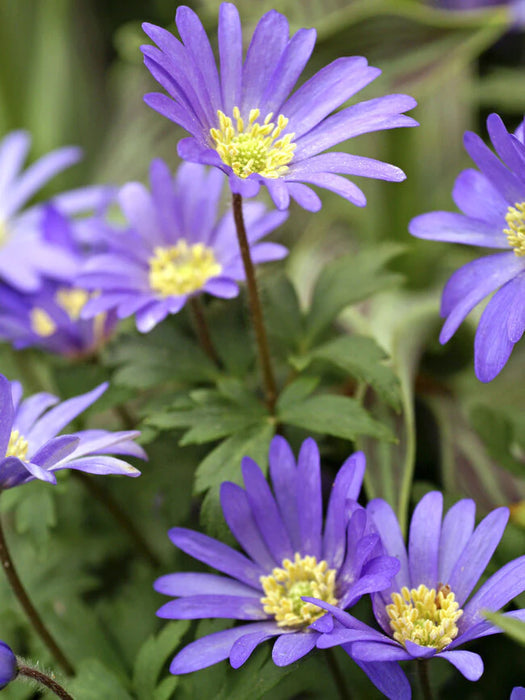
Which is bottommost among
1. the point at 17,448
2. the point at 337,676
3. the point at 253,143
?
the point at 337,676

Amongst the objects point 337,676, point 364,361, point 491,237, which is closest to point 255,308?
point 364,361

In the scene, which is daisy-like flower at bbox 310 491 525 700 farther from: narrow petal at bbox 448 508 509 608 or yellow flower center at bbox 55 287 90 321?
yellow flower center at bbox 55 287 90 321

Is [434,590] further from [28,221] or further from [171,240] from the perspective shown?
[28,221]

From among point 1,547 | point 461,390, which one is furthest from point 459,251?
point 1,547

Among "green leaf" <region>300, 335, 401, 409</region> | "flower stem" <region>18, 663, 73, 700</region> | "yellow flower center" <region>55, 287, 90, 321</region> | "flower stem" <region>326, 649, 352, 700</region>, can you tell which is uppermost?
"yellow flower center" <region>55, 287, 90, 321</region>

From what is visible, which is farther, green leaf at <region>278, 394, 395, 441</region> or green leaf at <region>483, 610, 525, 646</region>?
green leaf at <region>278, 394, 395, 441</region>

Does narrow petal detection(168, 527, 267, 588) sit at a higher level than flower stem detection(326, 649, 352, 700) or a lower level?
higher

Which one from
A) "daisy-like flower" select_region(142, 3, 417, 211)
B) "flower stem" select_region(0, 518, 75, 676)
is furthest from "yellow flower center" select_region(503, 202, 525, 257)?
"flower stem" select_region(0, 518, 75, 676)
